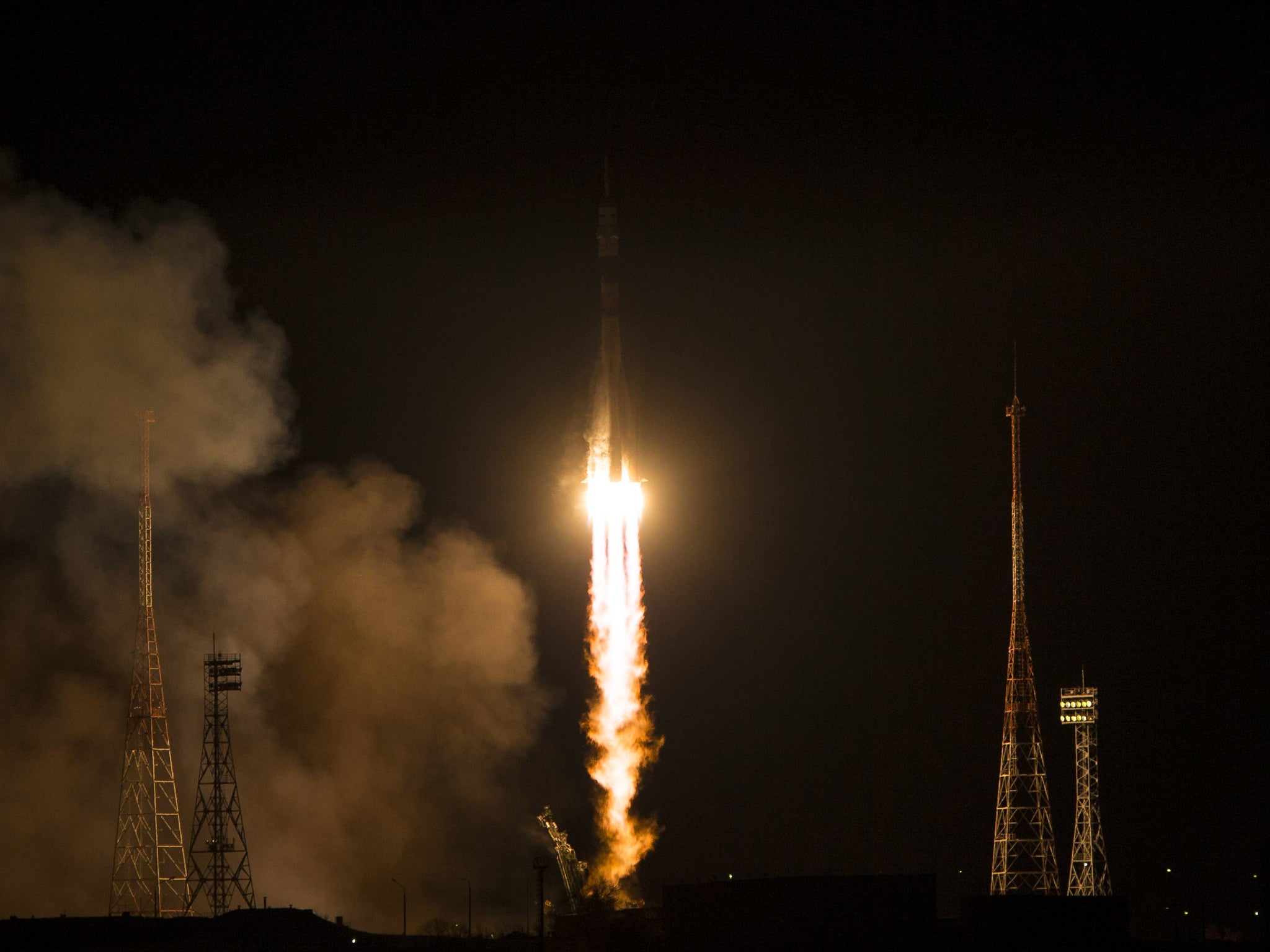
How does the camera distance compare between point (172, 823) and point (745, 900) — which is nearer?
point (745, 900)

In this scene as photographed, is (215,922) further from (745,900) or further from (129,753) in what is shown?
(745,900)

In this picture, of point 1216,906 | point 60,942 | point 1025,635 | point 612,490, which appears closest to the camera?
point 60,942

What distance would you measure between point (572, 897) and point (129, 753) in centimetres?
1815

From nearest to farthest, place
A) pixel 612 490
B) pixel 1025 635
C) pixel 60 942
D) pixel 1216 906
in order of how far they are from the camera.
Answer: pixel 60 942
pixel 612 490
pixel 1025 635
pixel 1216 906

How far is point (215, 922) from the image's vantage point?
3164 inches

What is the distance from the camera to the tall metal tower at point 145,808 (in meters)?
85.6

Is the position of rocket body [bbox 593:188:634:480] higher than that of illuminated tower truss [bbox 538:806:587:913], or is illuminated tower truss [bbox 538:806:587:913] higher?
rocket body [bbox 593:188:634:480]

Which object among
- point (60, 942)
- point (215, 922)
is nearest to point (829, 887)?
point (215, 922)

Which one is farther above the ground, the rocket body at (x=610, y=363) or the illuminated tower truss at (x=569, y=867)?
the rocket body at (x=610, y=363)

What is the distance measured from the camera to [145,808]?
85938 mm

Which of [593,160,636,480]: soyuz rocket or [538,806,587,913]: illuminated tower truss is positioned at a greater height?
[593,160,636,480]: soyuz rocket

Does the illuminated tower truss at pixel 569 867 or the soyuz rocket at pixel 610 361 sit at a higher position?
the soyuz rocket at pixel 610 361

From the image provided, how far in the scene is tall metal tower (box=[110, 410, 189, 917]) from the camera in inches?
3371

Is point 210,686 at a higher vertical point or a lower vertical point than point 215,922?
higher
